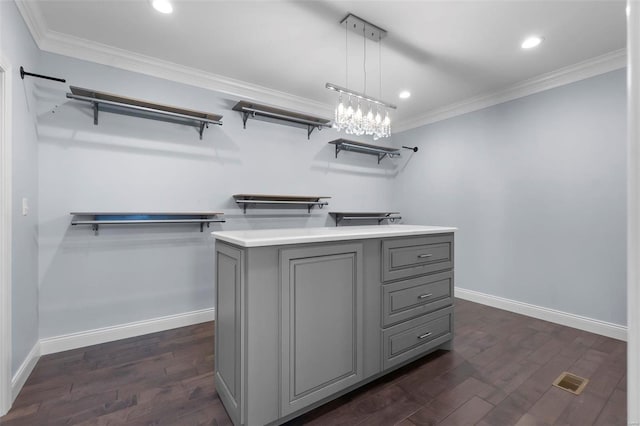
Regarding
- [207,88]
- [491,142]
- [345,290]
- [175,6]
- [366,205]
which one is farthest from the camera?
[366,205]

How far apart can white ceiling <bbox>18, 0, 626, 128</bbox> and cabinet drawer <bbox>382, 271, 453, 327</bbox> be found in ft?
6.84

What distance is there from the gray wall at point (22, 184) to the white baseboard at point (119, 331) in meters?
0.18

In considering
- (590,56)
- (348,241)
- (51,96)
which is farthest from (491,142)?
(51,96)

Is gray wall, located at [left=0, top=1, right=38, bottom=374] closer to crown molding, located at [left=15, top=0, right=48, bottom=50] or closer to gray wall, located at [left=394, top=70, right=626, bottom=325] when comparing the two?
crown molding, located at [left=15, top=0, right=48, bottom=50]

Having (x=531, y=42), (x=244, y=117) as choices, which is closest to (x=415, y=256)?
(x=531, y=42)

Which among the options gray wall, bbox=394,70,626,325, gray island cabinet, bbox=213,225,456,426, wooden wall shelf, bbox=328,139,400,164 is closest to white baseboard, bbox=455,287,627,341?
gray wall, bbox=394,70,626,325

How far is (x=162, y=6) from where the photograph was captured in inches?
87.6

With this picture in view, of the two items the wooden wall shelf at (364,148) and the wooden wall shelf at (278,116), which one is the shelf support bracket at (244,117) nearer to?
the wooden wall shelf at (278,116)

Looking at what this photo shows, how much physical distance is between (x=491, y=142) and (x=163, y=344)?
14.4ft

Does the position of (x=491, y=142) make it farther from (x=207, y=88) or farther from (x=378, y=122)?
(x=207, y=88)

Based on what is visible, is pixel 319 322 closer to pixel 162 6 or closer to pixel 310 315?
pixel 310 315

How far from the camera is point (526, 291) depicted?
3.50 m

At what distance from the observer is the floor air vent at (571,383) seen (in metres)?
2.05

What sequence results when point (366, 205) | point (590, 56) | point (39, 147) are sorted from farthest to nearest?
point (366, 205), point (590, 56), point (39, 147)
